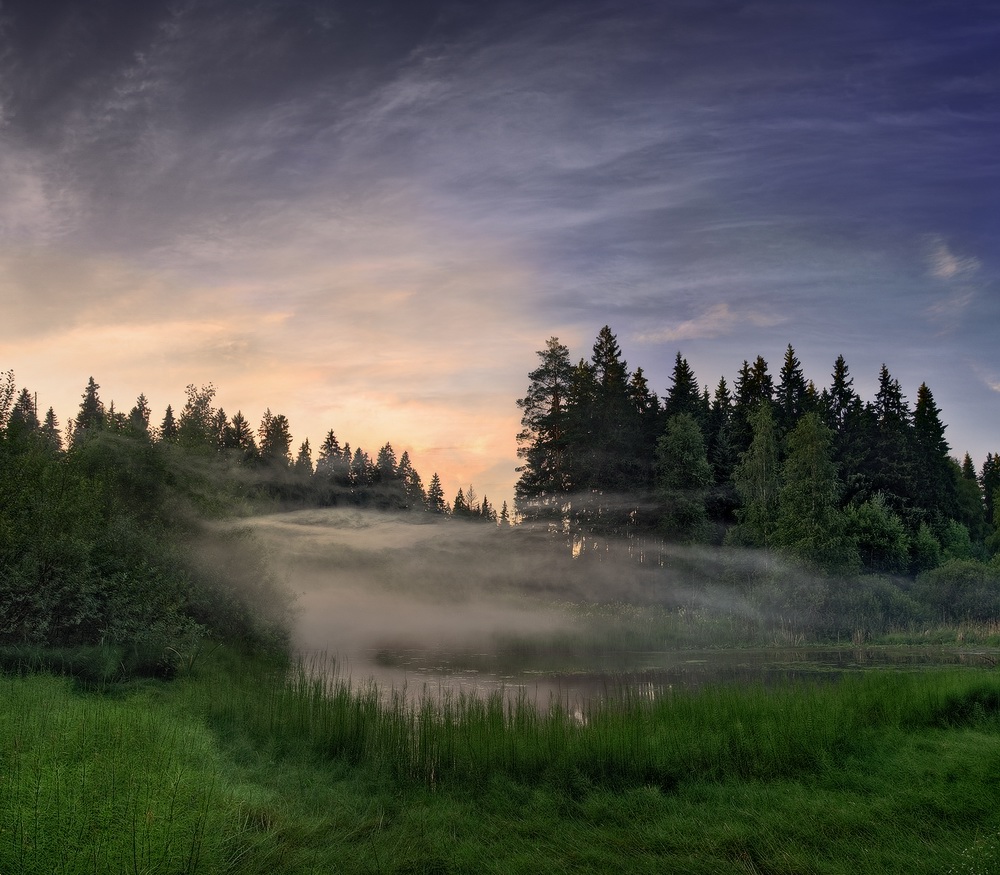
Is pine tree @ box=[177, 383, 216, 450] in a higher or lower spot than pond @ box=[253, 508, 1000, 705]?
higher

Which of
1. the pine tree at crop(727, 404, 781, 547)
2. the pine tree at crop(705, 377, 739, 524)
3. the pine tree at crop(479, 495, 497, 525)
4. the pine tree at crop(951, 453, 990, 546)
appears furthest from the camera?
the pine tree at crop(479, 495, 497, 525)

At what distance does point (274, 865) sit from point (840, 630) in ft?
130

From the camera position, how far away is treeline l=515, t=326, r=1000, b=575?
158 ft

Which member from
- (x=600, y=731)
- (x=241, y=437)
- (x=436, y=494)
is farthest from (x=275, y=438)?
(x=600, y=731)

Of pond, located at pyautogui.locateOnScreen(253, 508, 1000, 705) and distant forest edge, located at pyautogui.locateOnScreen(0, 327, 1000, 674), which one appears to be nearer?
distant forest edge, located at pyautogui.locateOnScreen(0, 327, 1000, 674)

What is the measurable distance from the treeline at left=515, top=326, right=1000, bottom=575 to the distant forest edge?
0.17 meters

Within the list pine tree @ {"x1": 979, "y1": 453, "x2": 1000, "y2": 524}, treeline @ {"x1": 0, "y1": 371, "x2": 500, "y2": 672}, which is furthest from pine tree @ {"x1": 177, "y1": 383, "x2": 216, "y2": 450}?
pine tree @ {"x1": 979, "y1": 453, "x2": 1000, "y2": 524}

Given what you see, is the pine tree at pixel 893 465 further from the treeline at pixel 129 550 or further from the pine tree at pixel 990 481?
the treeline at pixel 129 550

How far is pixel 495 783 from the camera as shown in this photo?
11.1 meters

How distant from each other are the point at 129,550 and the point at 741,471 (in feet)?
159

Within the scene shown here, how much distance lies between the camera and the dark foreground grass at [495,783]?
7.71 m

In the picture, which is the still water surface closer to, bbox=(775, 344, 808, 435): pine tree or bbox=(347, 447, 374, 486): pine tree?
bbox=(775, 344, 808, 435): pine tree

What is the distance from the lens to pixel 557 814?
32.6 feet

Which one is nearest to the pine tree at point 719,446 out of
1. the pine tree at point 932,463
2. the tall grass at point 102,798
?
the pine tree at point 932,463
